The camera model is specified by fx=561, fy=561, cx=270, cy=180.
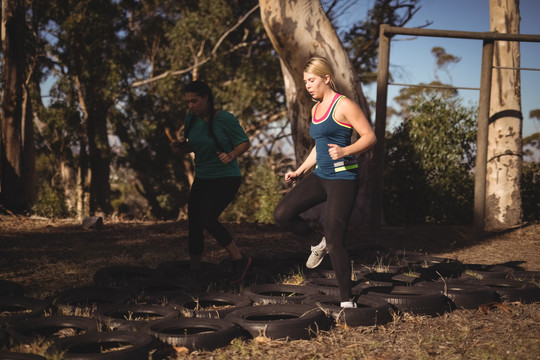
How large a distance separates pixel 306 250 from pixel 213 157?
360 cm

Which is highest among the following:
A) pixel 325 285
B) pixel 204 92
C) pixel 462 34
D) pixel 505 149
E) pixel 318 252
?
pixel 462 34

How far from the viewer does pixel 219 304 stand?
512cm

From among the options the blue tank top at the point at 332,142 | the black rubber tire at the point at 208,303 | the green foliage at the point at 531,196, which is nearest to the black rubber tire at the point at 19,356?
the black rubber tire at the point at 208,303

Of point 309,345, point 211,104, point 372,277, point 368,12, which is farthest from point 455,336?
point 368,12

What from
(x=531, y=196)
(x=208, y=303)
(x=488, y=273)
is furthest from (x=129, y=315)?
(x=531, y=196)

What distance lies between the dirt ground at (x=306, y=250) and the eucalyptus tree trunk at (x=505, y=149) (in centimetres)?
51

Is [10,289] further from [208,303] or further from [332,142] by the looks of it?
[332,142]

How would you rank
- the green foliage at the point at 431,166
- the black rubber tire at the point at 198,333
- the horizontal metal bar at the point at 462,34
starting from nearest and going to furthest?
the black rubber tire at the point at 198,333 → the horizontal metal bar at the point at 462,34 → the green foliage at the point at 431,166

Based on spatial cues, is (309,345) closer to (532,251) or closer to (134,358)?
(134,358)

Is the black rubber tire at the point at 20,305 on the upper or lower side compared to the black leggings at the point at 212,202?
lower

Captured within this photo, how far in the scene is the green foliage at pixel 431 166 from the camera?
39.5 feet

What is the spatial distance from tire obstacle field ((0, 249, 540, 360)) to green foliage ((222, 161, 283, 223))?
Answer: 9.03m

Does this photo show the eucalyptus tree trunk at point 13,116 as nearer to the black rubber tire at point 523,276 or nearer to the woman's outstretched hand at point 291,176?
the woman's outstretched hand at point 291,176

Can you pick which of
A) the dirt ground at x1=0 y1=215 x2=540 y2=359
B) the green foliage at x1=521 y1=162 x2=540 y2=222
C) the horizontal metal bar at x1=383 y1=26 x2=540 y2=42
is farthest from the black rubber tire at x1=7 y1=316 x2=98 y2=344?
the green foliage at x1=521 y1=162 x2=540 y2=222
